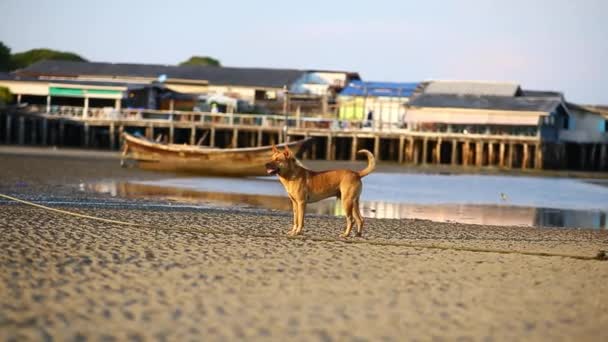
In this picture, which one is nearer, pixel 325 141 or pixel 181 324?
pixel 181 324

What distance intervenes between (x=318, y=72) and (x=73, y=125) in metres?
21.4

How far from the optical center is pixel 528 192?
33.4 meters

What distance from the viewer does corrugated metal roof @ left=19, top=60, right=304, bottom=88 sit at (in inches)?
2547

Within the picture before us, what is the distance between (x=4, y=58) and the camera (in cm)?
8662

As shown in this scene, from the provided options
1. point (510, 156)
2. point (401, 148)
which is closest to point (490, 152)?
point (510, 156)

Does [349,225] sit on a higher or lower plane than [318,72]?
lower

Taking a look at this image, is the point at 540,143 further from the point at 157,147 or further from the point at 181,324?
the point at 181,324

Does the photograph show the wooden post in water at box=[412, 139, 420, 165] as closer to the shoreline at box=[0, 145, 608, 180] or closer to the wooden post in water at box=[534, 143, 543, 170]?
the shoreline at box=[0, 145, 608, 180]

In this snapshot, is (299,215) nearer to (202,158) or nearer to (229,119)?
(202,158)

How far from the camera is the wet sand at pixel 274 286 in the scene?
7.32 meters

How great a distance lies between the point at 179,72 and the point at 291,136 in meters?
17.0

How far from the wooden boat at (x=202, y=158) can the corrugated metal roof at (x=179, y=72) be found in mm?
27091

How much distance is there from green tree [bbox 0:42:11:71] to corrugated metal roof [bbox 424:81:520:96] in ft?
146

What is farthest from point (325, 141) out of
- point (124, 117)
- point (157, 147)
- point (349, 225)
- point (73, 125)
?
point (349, 225)
